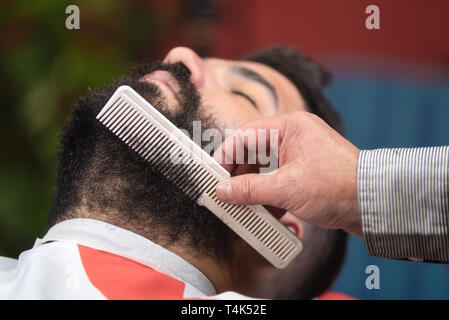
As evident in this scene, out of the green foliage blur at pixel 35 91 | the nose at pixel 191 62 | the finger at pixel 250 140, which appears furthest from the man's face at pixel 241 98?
the green foliage blur at pixel 35 91

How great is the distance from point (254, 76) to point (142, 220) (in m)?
0.53

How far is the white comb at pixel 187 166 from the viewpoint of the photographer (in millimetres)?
985

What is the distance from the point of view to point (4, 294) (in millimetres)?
913

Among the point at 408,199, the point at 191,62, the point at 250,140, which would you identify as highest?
the point at 191,62

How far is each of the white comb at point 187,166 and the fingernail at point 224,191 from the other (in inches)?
0.9

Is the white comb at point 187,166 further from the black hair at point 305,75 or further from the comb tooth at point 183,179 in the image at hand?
the black hair at point 305,75

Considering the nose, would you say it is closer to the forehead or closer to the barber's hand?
the forehead

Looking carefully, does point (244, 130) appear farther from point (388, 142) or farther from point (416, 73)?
point (416, 73)

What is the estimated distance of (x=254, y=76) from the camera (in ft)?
4.30

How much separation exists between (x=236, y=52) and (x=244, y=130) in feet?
4.88

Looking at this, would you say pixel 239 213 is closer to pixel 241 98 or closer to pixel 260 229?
pixel 260 229

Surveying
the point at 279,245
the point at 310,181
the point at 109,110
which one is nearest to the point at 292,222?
the point at 279,245

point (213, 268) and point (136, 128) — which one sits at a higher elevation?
point (136, 128)

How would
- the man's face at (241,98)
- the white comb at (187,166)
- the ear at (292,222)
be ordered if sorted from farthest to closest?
1. the ear at (292,222)
2. the man's face at (241,98)
3. the white comb at (187,166)
